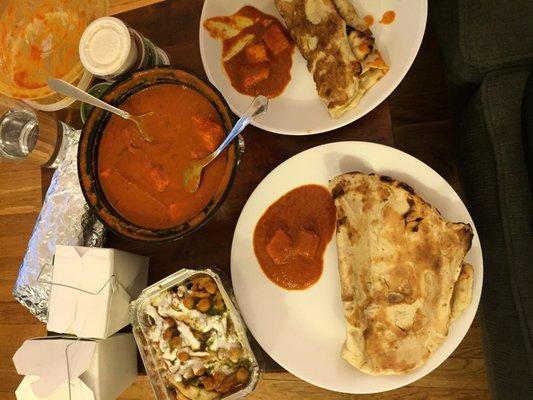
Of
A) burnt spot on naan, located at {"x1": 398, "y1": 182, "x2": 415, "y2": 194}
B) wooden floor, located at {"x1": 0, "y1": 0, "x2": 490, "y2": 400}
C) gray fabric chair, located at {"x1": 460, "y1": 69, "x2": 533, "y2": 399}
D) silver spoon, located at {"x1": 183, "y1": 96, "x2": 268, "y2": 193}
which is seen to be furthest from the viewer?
wooden floor, located at {"x1": 0, "y1": 0, "x2": 490, "y2": 400}

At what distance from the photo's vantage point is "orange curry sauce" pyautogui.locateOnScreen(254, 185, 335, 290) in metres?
1.30

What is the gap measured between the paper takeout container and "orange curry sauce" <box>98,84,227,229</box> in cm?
17

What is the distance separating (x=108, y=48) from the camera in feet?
4.16

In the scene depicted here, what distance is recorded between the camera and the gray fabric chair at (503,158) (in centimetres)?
137

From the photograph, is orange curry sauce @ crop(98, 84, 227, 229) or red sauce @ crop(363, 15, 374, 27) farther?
red sauce @ crop(363, 15, 374, 27)

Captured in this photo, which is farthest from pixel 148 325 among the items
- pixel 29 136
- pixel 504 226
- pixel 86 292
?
pixel 504 226

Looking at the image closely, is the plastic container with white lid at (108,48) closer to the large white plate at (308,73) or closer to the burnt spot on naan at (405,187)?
the large white plate at (308,73)

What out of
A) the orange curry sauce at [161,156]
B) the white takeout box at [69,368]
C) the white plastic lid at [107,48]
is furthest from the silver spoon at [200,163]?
the white takeout box at [69,368]

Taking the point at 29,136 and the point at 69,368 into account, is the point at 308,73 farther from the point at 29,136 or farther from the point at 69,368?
the point at 69,368

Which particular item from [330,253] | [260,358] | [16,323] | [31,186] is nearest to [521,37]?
[330,253]

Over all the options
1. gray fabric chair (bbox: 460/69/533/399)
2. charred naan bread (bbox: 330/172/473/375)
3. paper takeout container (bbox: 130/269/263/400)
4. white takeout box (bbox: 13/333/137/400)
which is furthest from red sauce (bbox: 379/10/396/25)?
white takeout box (bbox: 13/333/137/400)

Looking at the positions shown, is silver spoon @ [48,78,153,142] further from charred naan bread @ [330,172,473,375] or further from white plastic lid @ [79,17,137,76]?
charred naan bread @ [330,172,473,375]

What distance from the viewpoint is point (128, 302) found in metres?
1.30

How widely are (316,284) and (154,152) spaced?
0.58m
